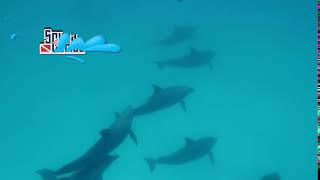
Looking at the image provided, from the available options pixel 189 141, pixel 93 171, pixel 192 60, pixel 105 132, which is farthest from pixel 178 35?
pixel 93 171

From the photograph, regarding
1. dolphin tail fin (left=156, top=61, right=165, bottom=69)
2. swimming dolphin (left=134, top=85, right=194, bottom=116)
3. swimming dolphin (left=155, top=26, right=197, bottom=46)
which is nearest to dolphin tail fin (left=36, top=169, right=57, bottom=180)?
swimming dolphin (left=134, top=85, right=194, bottom=116)

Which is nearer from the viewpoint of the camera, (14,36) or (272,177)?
(14,36)

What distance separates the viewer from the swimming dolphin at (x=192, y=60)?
3.80 metres

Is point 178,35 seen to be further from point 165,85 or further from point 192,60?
point 165,85

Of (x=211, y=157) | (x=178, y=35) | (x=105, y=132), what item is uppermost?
(x=178, y=35)

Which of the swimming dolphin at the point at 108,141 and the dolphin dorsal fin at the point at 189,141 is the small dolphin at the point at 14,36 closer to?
the swimming dolphin at the point at 108,141

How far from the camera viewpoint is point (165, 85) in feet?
12.5

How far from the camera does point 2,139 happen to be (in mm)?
3793

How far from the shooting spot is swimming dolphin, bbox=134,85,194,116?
3805 millimetres

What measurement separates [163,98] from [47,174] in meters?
1.06

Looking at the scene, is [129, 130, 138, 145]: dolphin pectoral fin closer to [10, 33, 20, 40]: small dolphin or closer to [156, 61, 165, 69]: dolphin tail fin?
[156, 61, 165, 69]: dolphin tail fin

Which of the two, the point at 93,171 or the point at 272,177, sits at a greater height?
the point at 93,171

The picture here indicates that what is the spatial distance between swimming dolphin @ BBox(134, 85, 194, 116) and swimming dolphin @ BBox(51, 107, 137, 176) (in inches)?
4.1

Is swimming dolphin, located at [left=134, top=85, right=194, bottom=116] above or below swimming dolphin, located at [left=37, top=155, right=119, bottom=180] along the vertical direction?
above
